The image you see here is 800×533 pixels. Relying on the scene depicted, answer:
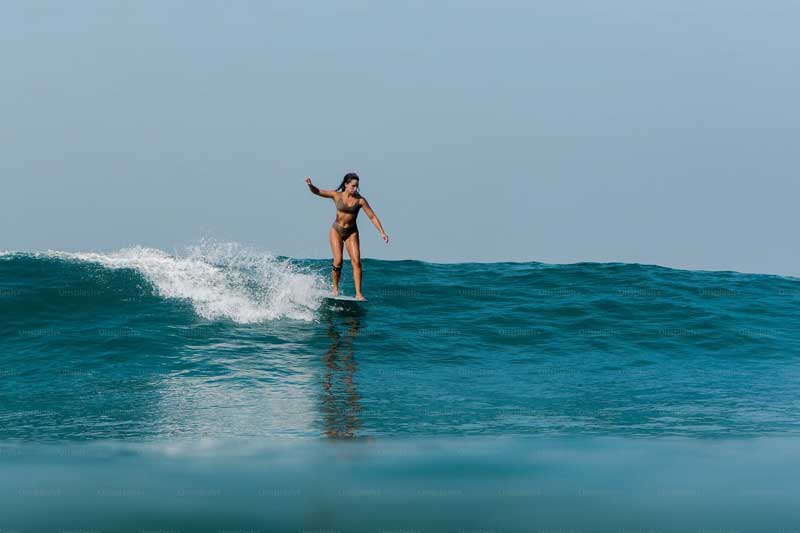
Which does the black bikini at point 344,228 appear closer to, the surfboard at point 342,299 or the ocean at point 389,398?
the surfboard at point 342,299

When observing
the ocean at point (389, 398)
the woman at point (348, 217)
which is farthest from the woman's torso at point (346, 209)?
the ocean at point (389, 398)

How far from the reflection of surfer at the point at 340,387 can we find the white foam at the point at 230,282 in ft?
5.08

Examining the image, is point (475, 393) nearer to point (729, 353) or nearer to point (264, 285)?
point (729, 353)

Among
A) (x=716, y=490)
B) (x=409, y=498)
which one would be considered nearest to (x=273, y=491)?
(x=409, y=498)

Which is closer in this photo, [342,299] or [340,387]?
[340,387]

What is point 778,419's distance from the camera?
33.1 feet

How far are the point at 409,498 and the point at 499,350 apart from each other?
331 inches

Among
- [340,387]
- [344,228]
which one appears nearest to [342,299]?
[344,228]

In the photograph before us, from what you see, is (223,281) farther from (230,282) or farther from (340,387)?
(340,387)

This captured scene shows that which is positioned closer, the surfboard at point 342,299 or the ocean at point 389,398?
the ocean at point 389,398

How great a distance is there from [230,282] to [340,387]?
7506 mm

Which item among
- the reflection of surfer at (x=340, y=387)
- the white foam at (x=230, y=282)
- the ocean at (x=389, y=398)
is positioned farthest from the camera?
the white foam at (x=230, y=282)

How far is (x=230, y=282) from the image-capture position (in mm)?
18047

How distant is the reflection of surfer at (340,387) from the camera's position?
9.14 m
